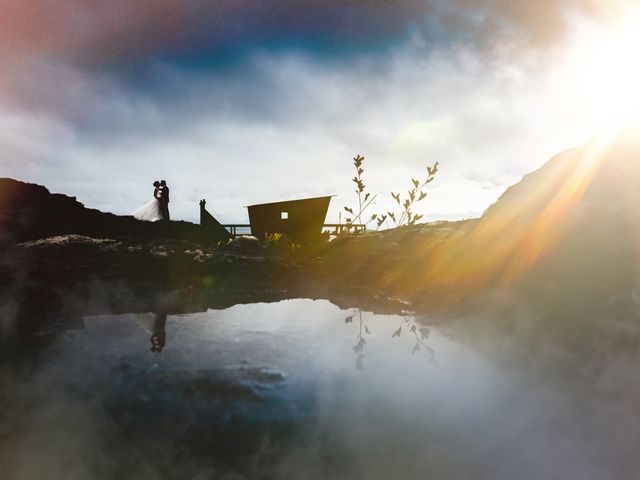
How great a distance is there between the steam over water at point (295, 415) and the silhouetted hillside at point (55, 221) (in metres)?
6.30

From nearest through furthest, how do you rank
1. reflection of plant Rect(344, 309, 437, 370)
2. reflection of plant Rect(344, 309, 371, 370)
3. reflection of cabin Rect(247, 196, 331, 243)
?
reflection of plant Rect(344, 309, 371, 370) → reflection of plant Rect(344, 309, 437, 370) → reflection of cabin Rect(247, 196, 331, 243)

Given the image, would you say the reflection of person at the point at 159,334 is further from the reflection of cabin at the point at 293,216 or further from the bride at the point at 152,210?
the reflection of cabin at the point at 293,216

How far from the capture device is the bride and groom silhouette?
1168 centimetres

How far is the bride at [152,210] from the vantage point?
456 inches

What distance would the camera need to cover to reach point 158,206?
11836 millimetres

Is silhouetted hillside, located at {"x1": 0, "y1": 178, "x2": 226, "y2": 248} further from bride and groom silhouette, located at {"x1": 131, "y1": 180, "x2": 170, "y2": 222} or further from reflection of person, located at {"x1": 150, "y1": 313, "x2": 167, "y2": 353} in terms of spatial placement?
reflection of person, located at {"x1": 150, "y1": 313, "x2": 167, "y2": 353}

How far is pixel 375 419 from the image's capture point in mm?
2055

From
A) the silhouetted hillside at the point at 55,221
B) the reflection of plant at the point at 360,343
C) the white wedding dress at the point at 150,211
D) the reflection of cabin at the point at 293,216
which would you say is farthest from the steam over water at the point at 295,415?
the reflection of cabin at the point at 293,216

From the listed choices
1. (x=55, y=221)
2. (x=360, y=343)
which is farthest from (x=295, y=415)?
(x=55, y=221)

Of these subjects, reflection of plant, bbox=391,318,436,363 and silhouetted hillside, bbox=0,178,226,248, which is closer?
reflection of plant, bbox=391,318,436,363

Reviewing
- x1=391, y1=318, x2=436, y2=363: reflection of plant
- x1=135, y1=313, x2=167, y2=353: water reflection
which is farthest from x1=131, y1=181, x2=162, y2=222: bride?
x1=391, y1=318, x2=436, y2=363: reflection of plant

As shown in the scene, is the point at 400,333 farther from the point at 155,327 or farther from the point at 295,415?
the point at 155,327

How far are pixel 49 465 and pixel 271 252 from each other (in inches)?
260

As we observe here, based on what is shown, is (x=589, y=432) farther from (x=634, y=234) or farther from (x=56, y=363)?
(x=56, y=363)
